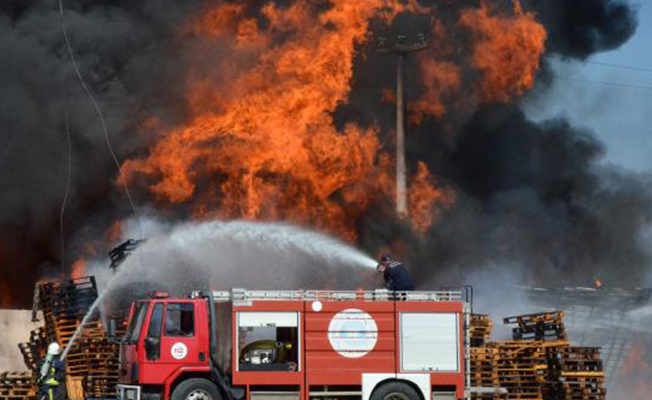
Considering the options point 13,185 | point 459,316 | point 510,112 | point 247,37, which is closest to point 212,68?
point 247,37

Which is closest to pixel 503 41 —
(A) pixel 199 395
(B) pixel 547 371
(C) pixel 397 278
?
(B) pixel 547 371

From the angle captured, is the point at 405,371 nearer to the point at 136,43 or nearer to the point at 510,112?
the point at 136,43

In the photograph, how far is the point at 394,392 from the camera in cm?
1938

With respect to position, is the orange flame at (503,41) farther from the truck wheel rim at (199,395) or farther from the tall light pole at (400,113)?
the truck wheel rim at (199,395)

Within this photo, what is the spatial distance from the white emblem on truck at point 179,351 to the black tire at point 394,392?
3.31 metres

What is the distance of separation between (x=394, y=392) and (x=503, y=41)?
71.8ft

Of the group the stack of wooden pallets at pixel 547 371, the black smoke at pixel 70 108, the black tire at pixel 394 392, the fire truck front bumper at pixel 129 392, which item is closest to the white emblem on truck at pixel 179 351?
the fire truck front bumper at pixel 129 392

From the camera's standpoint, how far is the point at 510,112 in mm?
41688

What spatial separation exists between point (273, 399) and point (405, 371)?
91.9 inches

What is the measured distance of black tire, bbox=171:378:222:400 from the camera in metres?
18.9

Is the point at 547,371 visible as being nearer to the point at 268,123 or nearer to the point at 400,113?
the point at 268,123

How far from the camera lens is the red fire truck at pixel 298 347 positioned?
62.8ft

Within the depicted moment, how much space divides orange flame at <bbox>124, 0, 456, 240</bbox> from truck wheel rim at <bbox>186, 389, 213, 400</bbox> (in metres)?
14.9

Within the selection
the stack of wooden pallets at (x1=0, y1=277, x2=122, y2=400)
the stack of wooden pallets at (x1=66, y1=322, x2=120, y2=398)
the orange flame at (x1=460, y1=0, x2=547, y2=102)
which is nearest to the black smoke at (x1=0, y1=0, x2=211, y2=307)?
the stack of wooden pallets at (x1=0, y1=277, x2=122, y2=400)
